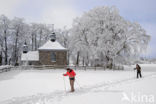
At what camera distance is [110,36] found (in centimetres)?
Answer: 2866

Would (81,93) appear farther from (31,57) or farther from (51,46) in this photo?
(31,57)

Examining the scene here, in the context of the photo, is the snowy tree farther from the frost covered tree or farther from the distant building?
the frost covered tree

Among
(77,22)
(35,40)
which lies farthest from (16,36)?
(77,22)

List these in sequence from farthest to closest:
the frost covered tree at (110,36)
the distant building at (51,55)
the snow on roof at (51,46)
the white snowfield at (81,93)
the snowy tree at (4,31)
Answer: the snowy tree at (4,31), the snow on roof at (51,46), the distant building at (51,55), the frost covered tree at (110,36), the white snowfield at (81,93)

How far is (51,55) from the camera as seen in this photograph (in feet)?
97.6

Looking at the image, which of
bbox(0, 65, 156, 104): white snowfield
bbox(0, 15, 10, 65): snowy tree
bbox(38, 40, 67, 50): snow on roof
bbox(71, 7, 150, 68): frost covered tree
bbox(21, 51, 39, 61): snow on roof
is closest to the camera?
bbox(0, 65, 156, 104): white snowfield

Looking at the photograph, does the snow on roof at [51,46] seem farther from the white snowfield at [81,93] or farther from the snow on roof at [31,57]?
the white snowfield at [81,93]

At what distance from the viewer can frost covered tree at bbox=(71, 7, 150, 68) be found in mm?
28234

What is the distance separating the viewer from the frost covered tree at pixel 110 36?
2823cm

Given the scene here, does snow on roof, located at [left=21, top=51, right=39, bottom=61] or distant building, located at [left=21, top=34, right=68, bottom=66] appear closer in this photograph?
distant building, located at [left=21, top=34, right=68, bottom=66]

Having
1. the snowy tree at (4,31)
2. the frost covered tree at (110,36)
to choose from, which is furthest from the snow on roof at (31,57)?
the frost covered tree at (110,36)

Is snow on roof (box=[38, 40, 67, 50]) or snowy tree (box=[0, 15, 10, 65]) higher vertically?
snowy tree (box=[0, 15, 10, 65])

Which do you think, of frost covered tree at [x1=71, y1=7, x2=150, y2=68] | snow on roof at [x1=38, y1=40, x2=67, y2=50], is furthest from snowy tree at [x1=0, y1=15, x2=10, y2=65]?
frost covered tree at [x1=71, y1=7, x2=150, y2=68]

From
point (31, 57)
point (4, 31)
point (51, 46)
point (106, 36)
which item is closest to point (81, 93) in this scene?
point (106, 36)
